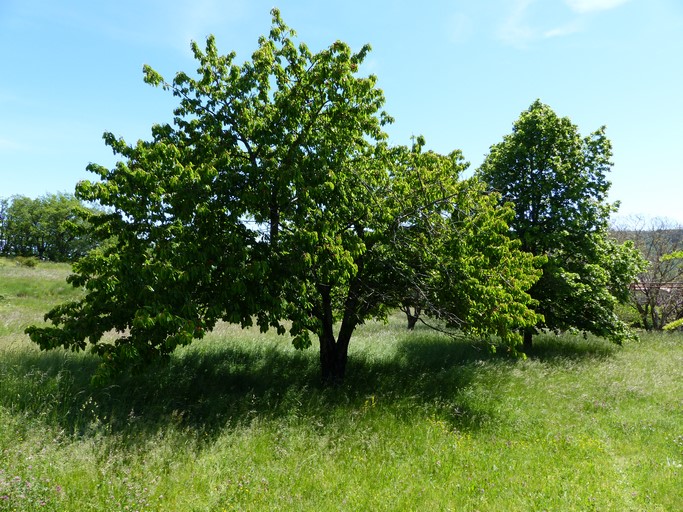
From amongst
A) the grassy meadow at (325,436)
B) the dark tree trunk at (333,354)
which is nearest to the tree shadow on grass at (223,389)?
the grassy meadow at (325,436)

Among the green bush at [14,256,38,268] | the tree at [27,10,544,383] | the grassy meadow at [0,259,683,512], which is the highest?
the tree at [27,10,544,383]

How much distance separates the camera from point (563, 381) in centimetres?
1259

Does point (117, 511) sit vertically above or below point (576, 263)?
below

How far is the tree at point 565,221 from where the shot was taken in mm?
15867

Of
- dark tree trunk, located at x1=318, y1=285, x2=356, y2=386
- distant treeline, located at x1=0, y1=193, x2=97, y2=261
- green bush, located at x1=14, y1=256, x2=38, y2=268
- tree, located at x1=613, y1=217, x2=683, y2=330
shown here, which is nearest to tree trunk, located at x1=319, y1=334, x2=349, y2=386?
dark tree trunk, located at x1=318, y1=285, x2=356, y2=386

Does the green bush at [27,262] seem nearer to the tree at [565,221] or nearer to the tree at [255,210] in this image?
the tree at [255,210]

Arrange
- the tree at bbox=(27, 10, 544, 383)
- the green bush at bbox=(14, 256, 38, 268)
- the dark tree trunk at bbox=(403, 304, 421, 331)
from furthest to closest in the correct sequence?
the green bush at bbox=(14, 256, 38, 268) < the dark tree trunk at bbox=(403, 304, 421, 331) < the tree at bbox=(27, 10, 544, 383)

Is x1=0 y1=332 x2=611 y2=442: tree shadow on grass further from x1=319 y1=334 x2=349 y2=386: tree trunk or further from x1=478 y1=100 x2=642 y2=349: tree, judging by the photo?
x1=478 y1=100 x2=642 y2=349: tree

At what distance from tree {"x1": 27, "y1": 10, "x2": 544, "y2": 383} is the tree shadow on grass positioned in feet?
3.56

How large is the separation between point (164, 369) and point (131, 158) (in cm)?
540

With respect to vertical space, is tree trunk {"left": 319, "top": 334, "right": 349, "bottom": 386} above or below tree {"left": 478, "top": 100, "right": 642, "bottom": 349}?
below

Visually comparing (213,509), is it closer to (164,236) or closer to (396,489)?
(396,489)

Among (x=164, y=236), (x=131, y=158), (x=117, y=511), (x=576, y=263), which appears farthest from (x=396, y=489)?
(x=576, y=263)

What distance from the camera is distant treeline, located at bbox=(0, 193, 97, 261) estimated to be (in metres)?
76.8
